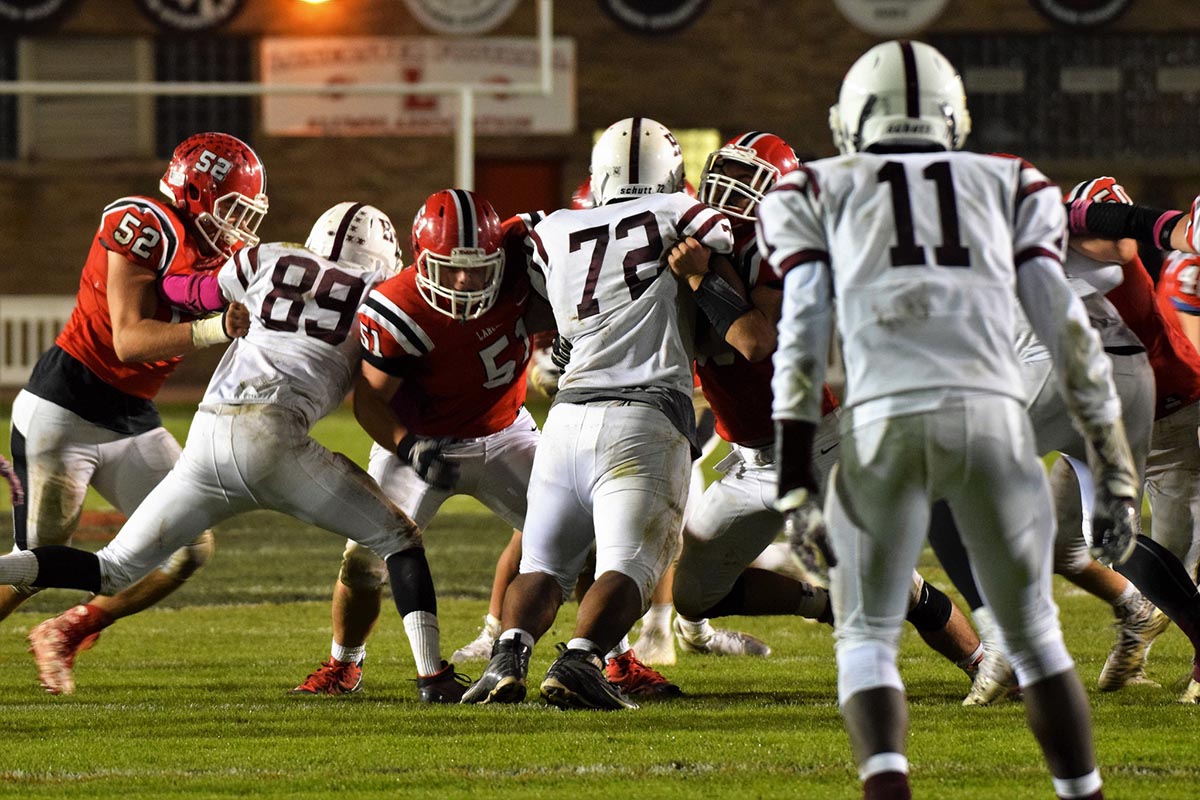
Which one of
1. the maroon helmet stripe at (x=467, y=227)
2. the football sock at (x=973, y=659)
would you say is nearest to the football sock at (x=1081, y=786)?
the football sock at (x=973, y=659)

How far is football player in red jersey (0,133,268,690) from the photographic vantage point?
506 centimetres

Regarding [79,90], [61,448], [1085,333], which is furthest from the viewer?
[79,90]

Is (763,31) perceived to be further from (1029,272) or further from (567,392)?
(1029,272)

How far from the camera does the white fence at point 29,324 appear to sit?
16797mm

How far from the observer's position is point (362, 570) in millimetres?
4844

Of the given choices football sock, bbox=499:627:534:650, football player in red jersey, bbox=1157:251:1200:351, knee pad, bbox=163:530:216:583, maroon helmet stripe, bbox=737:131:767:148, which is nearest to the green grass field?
football sock, bbox=499:627:534:650

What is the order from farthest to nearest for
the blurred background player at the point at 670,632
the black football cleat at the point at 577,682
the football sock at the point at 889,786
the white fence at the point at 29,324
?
the white fence at the point at 29,324, the blurred background player at the point at 670,632, the black football cleat at the point at 577,682, the football sock at the point at 889,786

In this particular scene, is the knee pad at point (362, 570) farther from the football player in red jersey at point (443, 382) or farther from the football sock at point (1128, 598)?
the football sock at point (1128, 598)

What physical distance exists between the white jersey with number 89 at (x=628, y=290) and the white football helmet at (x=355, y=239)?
0.64m

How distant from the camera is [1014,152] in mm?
18922

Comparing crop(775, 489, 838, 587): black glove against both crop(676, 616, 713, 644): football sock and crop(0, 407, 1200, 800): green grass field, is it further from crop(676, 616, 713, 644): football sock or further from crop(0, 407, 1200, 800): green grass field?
crop(676, 616, 713, 644): football sock

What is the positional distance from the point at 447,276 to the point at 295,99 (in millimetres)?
14394

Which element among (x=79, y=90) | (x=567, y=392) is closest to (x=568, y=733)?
(x=567, y=392)

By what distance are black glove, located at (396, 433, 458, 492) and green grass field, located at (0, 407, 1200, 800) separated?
1.94 feet
